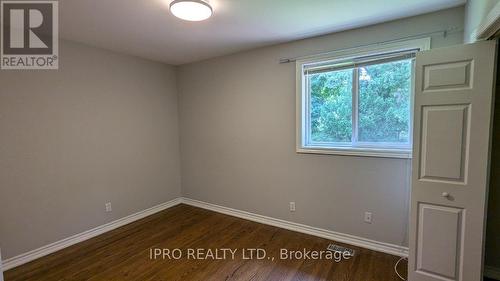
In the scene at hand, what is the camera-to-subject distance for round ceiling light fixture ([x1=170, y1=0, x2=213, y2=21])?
71.7 inches

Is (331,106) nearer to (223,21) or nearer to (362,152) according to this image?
(362,152)

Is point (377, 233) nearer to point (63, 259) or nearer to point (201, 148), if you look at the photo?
point (201, 148)

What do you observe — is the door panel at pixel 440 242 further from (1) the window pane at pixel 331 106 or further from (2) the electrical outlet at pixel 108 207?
(2) the electrical outlet at pixel 108 207

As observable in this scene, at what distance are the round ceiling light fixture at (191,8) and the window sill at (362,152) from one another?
1.81m

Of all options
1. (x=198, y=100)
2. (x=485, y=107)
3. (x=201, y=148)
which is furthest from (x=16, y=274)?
(x=485, y=107)

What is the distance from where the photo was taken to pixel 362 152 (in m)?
2.56

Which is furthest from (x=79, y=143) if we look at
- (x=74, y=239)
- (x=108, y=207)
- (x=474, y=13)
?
(x=474, y=13)

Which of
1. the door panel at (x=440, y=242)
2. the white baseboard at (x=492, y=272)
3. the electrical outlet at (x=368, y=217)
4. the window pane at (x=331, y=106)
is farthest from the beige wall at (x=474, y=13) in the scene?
the white baseboard at (x=492, y=272)

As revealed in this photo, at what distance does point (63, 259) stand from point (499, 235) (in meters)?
4.14

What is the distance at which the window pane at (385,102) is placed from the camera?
94.3 inches

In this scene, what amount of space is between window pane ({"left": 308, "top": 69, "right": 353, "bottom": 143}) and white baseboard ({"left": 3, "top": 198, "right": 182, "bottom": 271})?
8.77 feet

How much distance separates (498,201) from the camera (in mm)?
2053

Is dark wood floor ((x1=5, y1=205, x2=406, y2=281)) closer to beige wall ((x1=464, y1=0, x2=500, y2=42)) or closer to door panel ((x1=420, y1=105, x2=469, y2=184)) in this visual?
door panel ((x1=420, y1=105, x2=469, y2=184))

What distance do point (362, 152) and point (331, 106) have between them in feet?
2.08
